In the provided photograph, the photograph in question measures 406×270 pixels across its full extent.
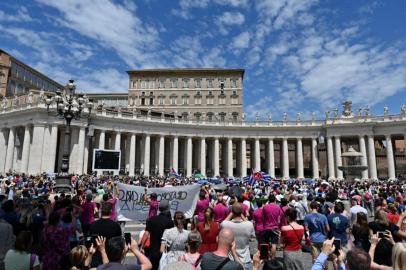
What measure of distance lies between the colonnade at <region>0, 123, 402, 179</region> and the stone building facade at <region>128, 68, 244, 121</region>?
1302cm

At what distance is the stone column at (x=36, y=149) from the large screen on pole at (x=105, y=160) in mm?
19208

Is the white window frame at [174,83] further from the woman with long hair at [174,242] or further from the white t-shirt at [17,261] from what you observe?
the white t-shirt at [17,261]

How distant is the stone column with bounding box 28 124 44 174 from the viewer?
→ 4406 cm

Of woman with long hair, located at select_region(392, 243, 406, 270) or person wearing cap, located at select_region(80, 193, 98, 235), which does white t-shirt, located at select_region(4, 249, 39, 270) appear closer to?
person wearing cap, located at select_region(80, 193, 98, 235)

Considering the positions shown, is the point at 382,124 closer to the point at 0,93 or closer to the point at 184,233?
the point at 184,233

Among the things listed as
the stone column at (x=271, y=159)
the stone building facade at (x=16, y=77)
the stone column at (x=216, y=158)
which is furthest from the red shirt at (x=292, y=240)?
the stone building facade at (x=16, y=77)

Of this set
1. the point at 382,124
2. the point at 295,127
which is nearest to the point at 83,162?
the point at 295,127

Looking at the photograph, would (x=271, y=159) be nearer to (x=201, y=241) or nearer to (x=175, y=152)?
(x=175, y=152)

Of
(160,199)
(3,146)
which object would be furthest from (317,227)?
(3,146)

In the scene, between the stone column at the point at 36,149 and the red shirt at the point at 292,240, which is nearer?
the red shirt at the point at 292,240

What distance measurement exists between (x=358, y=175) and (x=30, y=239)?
4498 cm

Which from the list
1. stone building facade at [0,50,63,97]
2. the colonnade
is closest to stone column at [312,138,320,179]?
the colonnade

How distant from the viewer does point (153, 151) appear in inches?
2379

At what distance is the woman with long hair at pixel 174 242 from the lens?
5.18 meters
